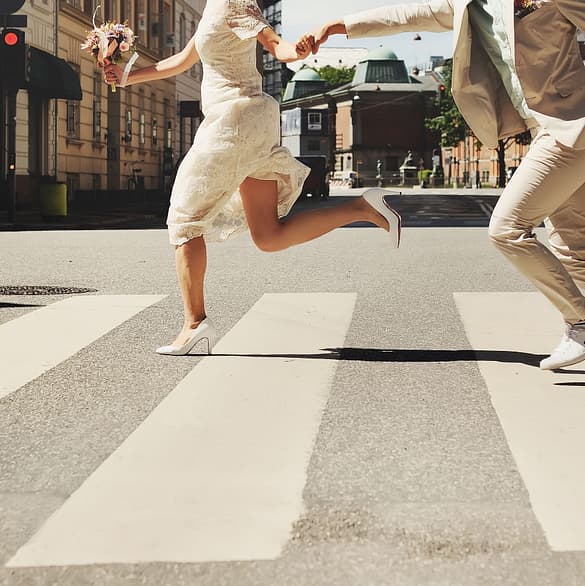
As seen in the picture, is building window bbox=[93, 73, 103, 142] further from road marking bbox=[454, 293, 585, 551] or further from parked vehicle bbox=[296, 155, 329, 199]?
road marking bbox=[454, 293, 585, 551]

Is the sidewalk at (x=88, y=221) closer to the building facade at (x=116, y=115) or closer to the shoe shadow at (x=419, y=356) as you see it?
the building facade at (x=116, y=115)

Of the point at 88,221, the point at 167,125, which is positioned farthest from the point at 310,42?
the point at 167,125

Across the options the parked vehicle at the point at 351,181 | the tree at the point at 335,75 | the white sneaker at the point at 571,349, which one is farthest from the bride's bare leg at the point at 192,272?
the tree at the point at 335,75

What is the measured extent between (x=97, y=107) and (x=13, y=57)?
43.7 feet

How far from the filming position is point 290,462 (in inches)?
146

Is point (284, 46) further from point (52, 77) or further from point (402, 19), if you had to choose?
point (52, 77)

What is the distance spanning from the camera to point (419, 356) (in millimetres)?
5883

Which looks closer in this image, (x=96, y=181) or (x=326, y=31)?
(x=326, y=31)

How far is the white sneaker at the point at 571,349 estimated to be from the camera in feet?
17.3

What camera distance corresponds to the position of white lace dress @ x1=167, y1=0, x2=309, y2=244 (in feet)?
18.5

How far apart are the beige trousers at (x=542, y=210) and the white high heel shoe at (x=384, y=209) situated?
0.87 meters

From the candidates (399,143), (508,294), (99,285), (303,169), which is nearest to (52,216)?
(99,285)

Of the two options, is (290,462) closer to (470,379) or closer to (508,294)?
(470,379)

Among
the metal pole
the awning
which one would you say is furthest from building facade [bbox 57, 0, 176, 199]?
the metal pole
